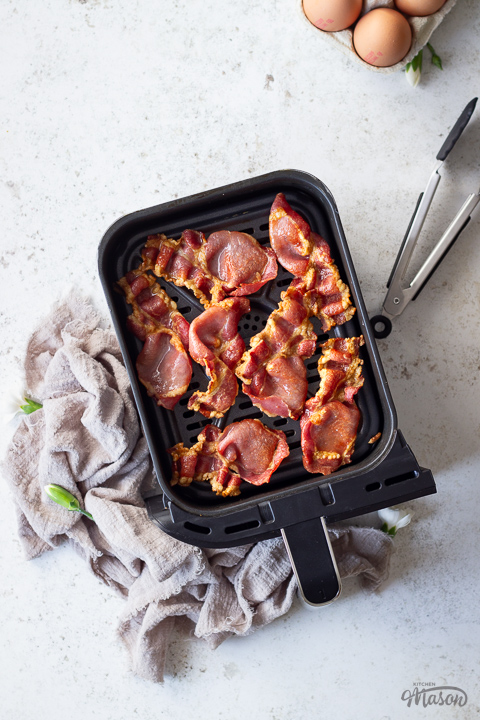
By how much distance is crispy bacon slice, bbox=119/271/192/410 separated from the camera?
1.05 m

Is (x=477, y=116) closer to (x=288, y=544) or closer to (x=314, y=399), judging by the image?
(x=314, y=399)

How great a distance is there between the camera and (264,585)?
1173 mm

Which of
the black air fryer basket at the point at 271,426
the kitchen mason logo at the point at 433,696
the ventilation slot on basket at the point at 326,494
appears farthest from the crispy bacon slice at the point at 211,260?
the kitchen mason logo at the point at 433,696

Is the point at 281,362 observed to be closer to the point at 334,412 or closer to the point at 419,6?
the point at 334,412

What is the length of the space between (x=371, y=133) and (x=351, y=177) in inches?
4.1

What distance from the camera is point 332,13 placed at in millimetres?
1112

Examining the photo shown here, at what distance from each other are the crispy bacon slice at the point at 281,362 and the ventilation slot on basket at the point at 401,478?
19cm

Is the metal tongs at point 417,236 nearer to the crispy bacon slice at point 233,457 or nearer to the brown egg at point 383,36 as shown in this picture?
the brown egg at point 383,36

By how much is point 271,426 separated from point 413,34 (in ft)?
2.66

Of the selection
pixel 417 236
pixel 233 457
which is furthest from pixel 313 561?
pixel 417 236

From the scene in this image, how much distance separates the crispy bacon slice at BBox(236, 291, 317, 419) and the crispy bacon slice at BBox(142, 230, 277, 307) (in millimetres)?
73

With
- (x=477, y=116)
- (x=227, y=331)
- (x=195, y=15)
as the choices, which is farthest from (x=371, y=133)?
(x=227, y=331)

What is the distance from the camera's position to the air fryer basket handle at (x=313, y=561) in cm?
97

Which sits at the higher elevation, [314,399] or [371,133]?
[371,133]
